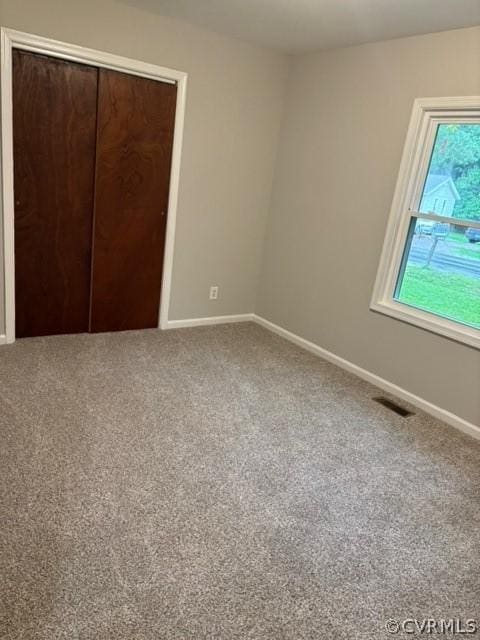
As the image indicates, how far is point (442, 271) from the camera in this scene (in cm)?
305

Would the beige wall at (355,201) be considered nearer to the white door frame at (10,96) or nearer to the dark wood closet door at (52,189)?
the white door frame at (10,96)

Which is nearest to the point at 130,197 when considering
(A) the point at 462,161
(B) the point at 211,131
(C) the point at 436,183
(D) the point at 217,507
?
(B) the point at 211,131

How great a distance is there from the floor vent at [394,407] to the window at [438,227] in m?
0.58

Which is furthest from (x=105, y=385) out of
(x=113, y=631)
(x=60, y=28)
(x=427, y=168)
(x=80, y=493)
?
(x=427, y=168)

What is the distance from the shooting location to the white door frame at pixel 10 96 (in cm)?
280

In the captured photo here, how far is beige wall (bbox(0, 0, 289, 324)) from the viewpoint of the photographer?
119 inches

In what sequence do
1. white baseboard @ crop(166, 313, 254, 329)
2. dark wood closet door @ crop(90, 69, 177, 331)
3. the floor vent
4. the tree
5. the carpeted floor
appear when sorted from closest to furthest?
the carpeted floor < the tree < the floor vent < dark wood closet door @ crop(90, 69, 177, 331) < white baseboard @ crop(166, 313, 254, 329)

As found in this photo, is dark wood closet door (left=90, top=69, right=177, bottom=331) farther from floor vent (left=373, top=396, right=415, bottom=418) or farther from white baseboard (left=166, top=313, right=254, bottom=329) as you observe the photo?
floor vent (left=373, top=396, right=415, bottom=418)

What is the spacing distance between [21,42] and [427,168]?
272cm

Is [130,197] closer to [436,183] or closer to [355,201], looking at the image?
[355,201]

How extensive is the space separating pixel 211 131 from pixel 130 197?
87 centimetres

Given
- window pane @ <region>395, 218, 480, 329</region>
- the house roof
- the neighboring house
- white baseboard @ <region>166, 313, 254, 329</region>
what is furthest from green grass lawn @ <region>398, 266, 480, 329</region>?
white baseboard @ <region>166, 313, 254, 329</region>

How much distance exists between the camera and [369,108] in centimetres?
323

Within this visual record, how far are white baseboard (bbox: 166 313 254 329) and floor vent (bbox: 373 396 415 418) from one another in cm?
169
